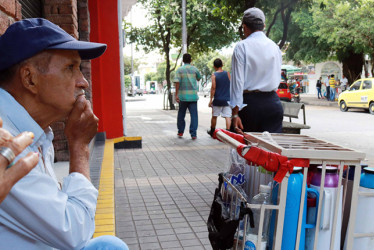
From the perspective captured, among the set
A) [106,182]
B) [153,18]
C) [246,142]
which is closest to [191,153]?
[106,182]

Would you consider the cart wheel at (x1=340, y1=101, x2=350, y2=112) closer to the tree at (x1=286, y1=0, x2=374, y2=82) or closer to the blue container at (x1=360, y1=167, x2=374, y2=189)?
the tree at (x1=286, y1=0, x2=374, y2=82)

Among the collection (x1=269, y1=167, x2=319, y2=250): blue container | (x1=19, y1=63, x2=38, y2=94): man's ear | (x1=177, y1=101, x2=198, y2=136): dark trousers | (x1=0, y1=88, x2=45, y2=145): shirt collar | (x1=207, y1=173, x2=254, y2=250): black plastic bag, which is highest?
(x1=19, y1=63, x2=38, y2=94): man's ear

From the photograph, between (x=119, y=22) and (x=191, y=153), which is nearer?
(x=191, y=153)

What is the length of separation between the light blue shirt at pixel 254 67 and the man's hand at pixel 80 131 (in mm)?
2165

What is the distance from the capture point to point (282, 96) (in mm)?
23219

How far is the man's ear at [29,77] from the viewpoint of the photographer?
4.39 ft

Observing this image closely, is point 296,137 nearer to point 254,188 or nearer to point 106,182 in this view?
point 254,188

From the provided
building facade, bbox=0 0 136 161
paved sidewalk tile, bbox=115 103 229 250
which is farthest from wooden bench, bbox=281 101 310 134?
building facade, bbox=0 0 136 161

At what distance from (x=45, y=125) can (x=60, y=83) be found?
19cm

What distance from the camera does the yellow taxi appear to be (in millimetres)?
17203

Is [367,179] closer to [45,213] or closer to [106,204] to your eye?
[45,213]

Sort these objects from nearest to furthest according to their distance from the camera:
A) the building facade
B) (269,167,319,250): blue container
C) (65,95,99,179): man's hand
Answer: (65,95,99,179): man's hand
(269,167,319,250): blue container
the building facade

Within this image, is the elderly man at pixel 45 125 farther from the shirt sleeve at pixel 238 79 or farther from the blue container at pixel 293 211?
the shirt sleeve at pixel 238 79

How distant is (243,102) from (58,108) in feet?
7.92
